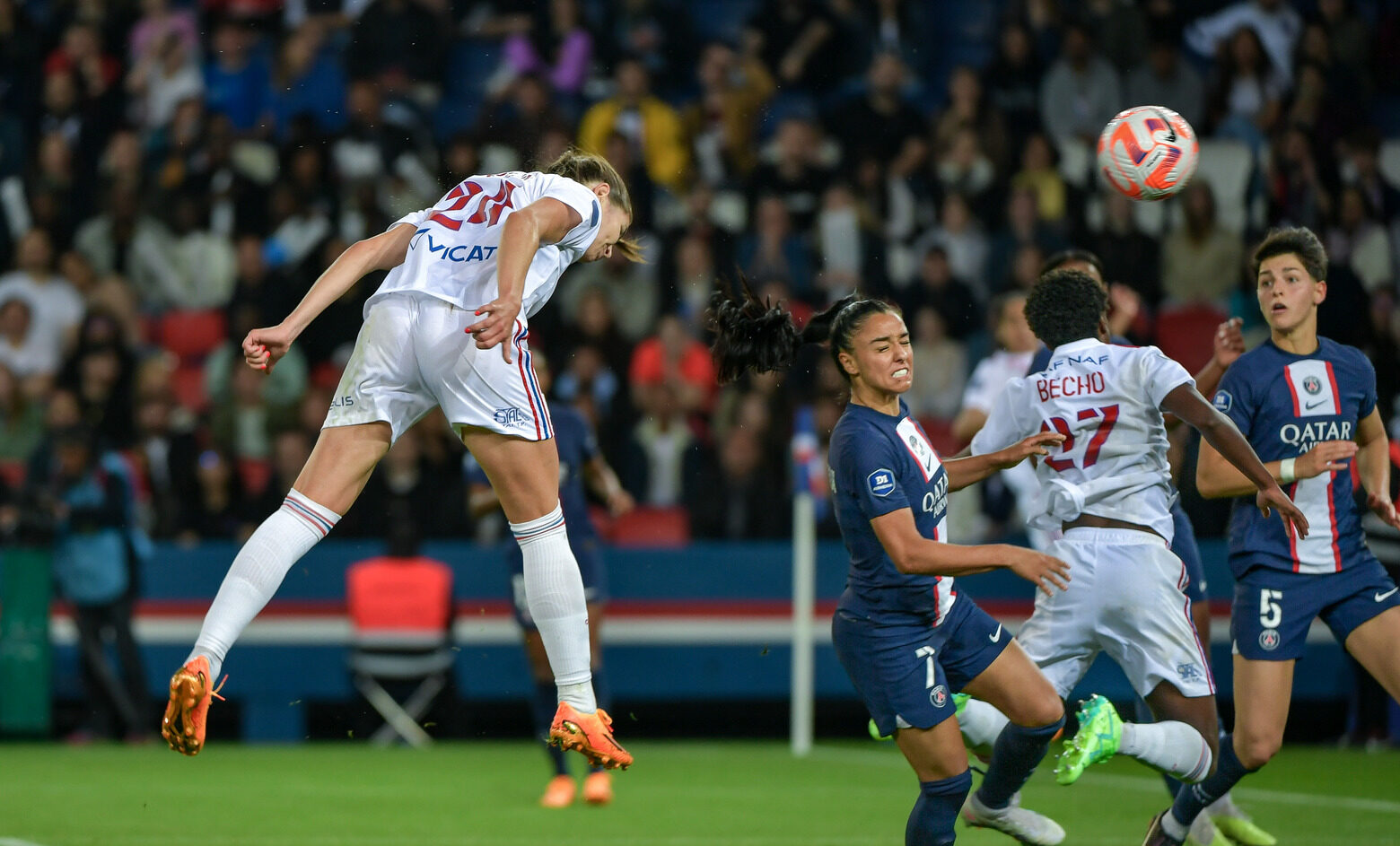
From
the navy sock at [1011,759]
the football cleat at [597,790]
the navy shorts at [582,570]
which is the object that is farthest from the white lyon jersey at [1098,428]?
the football cleat at [597,790]

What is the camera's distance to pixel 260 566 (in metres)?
5.51

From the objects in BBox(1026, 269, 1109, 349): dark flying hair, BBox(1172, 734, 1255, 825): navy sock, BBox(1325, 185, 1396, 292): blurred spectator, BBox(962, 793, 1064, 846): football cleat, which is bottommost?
BBox(962, 793, 1064, 846): football cleat

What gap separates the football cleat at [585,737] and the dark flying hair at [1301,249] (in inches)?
123

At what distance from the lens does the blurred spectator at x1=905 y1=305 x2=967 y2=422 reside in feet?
42.4

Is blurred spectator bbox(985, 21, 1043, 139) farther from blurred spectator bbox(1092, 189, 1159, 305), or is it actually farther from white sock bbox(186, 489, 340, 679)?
white sock bbox(186, 489, 340, 679)

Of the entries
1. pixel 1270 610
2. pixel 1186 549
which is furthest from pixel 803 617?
pixel 1270 610

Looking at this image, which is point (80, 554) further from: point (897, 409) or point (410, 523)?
point (897, 409)

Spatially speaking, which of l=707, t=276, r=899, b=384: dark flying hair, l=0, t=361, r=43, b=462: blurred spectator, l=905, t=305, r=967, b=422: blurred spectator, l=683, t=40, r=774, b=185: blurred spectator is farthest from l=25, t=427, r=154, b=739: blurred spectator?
A: l=707, t=276, r=899, b=384: dark flying hair

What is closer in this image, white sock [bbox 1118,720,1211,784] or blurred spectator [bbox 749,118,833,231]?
white sock [bbox 1118,720,1211,784]

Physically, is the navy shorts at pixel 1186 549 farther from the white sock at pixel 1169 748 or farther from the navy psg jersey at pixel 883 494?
the navy psg jersey at pixel 883 494

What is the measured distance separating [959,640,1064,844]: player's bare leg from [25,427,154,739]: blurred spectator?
7.46m

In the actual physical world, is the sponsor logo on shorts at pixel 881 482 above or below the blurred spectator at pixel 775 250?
below

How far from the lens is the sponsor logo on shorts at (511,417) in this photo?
555 centimetres

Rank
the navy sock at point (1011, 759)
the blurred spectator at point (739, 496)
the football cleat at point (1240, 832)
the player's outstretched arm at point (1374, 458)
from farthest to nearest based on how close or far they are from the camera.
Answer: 1. the blurred spectator at point (739, 496)
2. the football cleat at point (1240, 832)
3. the player's outstretched arm at point (1374, 458)
4. the navy sock at point (1011, 759)
